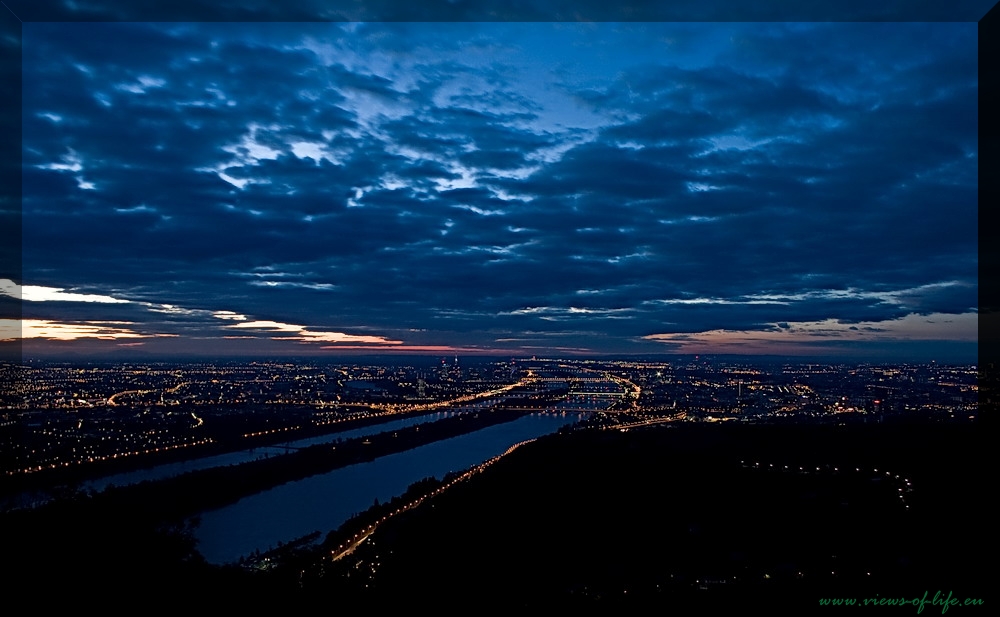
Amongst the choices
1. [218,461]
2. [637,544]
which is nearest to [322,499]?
[218,461]

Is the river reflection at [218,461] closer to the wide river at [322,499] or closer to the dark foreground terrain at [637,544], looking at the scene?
the wide river at [322,499]

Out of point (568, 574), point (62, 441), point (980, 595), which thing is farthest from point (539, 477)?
point (62, 441)

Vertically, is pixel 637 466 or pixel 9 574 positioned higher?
pixel 9 574

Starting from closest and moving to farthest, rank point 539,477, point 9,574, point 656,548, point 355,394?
point 9,574, point 656,548, point 539,477, point 355,394

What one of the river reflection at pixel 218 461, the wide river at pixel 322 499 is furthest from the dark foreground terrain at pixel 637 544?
the river reflection at pixel 218 461

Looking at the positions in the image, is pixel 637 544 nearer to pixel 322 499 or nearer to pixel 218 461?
pixel 322 499

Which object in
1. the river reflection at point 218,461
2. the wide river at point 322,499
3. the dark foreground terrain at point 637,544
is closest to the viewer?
the dark foreground terrain at point 637,544

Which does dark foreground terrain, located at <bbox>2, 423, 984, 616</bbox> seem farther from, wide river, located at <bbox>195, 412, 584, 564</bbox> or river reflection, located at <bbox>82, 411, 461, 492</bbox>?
river reflection, located at <bbox>82, 411, 461, 492</bbox>

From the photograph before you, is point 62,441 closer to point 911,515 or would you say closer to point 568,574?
point 568,574
